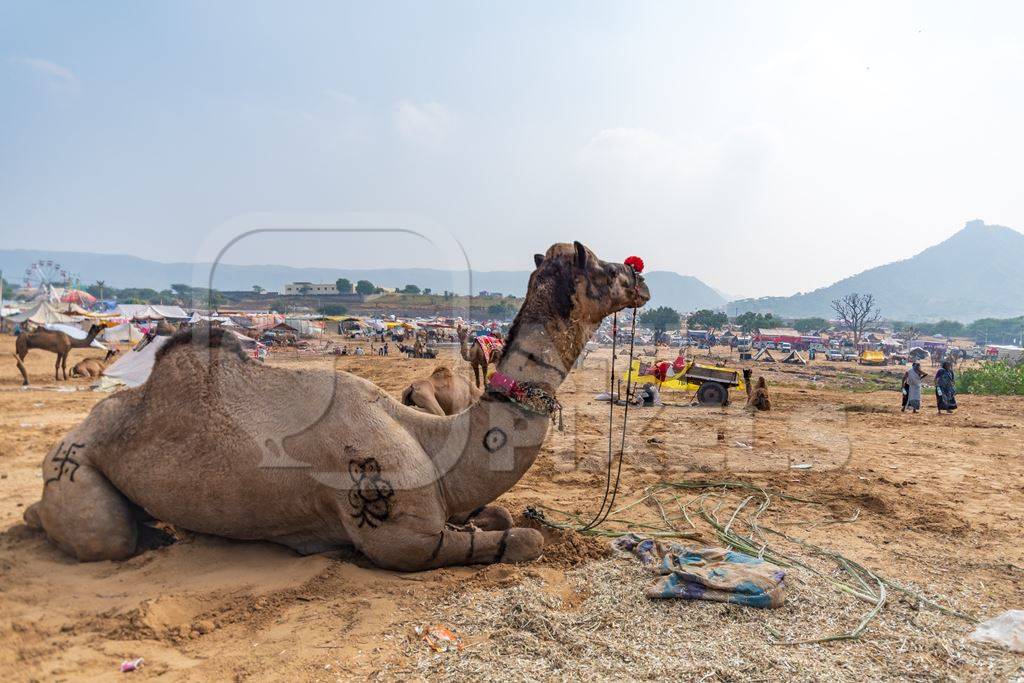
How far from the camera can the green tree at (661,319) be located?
112 metres

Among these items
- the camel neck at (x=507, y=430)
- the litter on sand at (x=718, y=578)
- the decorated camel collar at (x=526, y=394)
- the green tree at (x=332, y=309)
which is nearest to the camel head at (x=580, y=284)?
the camel neck at (x=507, y=430)

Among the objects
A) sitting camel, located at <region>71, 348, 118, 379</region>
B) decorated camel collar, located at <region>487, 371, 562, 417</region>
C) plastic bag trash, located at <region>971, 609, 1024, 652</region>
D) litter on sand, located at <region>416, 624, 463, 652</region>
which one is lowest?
sitting camel, located at <region>71, 348, 118, 379</region>

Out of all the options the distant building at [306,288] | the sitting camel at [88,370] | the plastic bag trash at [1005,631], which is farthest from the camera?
the sitting camel at [88,370]

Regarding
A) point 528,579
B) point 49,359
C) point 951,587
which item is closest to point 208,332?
point 528,579

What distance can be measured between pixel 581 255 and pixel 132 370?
16488 mm

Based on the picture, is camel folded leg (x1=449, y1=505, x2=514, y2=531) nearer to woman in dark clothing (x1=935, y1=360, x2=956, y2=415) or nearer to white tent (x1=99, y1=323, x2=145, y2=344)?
woman in dark clothing (x1=935, y1=360, x2=956, y2=415)

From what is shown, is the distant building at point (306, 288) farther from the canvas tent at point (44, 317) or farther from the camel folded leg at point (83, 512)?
the canvas tent at point (44, 317)

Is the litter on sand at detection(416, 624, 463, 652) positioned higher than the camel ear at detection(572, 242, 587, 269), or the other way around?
the camel ear at detection(572, 242, 587, 269)

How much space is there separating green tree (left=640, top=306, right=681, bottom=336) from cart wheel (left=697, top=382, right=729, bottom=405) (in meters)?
88.6

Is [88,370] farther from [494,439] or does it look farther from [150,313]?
[150,313]

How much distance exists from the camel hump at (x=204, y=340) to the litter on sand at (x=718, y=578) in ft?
10.7

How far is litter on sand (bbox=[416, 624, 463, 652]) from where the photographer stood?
3.36 meters

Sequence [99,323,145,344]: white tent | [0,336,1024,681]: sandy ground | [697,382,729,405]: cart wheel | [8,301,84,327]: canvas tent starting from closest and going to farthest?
1. [0,336,1024,681]: sandy ground
2. [697,382,729,405]: cart wheel
3. [99,323,145,344]: white tent
4. [8,301,84,327]: canvas tent

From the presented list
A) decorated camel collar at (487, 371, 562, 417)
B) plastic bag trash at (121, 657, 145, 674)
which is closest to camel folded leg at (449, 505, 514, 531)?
decorated camel collar at (487, 371, 562, 417)
